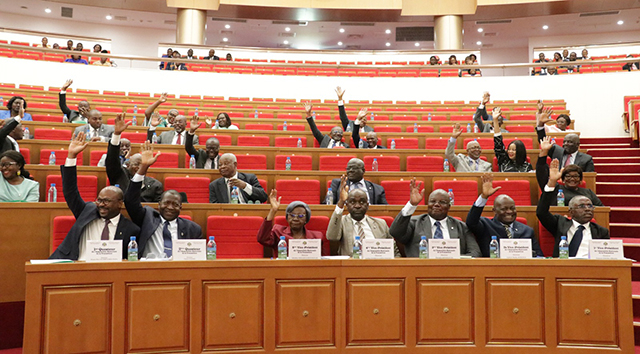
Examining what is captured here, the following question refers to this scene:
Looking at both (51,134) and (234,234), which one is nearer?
(234,234)

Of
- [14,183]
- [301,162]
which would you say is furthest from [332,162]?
[14,183]

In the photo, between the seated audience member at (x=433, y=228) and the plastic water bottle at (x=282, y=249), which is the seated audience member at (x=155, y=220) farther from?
the seated audience member at (x=433, y=228)

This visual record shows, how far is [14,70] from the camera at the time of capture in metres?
8.53

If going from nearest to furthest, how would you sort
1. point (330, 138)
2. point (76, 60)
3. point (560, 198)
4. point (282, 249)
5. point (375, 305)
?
point (375, 305) → point (282, 249) → point (560, 198) → point (330, 138) → point (76, 60)

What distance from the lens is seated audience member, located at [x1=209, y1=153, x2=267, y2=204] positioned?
372cm

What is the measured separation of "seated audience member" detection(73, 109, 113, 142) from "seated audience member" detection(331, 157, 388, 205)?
2.45m

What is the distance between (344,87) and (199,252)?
7.18 meters

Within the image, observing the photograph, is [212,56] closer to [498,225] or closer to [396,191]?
[396,191]

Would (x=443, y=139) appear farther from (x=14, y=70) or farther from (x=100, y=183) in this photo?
(x=14, y=70)

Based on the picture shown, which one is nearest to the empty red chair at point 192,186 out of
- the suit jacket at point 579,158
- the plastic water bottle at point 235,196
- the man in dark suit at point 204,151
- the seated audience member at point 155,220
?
the plastic water bottle at point 235,196

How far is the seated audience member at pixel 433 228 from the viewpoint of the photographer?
296 cm

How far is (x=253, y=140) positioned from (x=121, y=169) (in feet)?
7.54

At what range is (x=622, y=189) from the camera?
4.73 metres

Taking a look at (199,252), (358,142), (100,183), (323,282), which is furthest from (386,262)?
(358,142)
